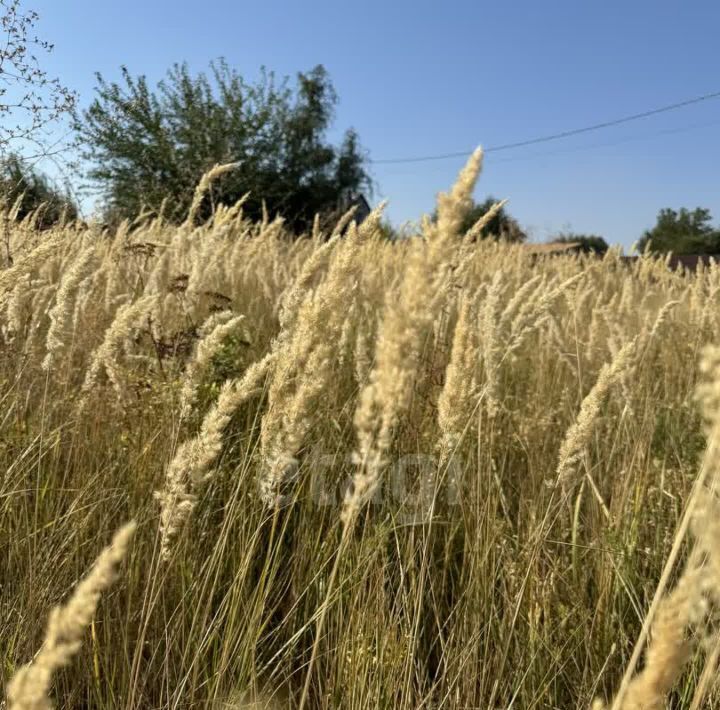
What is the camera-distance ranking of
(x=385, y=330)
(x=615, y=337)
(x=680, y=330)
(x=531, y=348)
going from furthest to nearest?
(x=680, y=330) → (x=531, y=348) → (x=615, y=337) → (x=385, y=330)

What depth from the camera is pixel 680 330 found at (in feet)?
11.7

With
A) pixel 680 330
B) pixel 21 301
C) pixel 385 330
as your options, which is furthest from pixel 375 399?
pixel 680 330

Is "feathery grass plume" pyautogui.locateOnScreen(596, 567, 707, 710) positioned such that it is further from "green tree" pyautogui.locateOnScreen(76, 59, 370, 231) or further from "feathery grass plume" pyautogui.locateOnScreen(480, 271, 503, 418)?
"green tree" pyautogui.locateOnScreen(76, 59, 370, 231)

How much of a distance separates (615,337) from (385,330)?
164 centimetres

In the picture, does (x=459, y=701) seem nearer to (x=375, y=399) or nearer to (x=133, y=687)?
(x=133, y=687)

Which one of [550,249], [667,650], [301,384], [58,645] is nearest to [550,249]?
[550,249]

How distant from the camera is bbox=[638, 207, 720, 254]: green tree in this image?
39.2 metres

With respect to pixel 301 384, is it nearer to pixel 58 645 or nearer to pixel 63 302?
pixel 58 645

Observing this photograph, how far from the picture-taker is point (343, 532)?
3.22ft

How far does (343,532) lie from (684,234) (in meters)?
48.7

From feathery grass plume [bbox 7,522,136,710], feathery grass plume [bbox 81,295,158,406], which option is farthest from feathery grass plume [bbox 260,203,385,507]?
feathery grass plume [bbox 7,522,136,710]

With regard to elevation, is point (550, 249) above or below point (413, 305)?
above

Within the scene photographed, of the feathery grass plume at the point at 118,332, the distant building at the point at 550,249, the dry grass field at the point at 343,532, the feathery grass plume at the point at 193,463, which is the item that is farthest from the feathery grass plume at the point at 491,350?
the distant building at the point at 550,249

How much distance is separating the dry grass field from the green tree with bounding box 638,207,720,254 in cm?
4127
